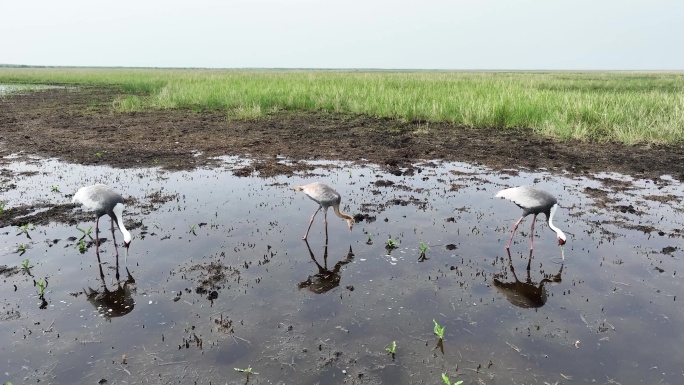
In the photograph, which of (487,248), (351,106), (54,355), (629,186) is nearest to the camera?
(54,355)

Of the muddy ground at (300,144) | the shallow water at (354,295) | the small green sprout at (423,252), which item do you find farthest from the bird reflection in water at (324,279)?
the muddy ground at (300,144)

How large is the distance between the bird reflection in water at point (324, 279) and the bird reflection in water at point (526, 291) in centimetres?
209

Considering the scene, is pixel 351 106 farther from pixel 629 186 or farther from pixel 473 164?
pixel 629 186

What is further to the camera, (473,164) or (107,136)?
(107,136)

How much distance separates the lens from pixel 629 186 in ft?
30.6

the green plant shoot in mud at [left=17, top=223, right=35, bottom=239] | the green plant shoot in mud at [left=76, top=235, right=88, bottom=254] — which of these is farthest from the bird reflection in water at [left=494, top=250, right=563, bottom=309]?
the green plant shoot in mud at [left=17, top=223, right=35, bottom=239]

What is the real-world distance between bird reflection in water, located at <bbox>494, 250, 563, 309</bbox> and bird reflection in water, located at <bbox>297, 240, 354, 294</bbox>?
6.85 feet

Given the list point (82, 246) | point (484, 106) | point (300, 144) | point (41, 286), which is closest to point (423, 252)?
point (41, 286)

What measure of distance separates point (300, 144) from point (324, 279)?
8.75m

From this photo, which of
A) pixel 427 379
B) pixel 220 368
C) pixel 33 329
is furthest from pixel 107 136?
pixel 427 379

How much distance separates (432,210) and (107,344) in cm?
576

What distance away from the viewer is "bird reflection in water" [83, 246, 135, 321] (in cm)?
485

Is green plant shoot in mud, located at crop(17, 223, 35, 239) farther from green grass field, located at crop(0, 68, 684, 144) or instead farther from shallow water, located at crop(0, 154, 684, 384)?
green grass field, located at crop(0, 68, 684, 144)

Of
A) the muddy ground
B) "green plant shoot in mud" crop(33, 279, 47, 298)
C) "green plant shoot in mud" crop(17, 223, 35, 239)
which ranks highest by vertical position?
the muddy ground
